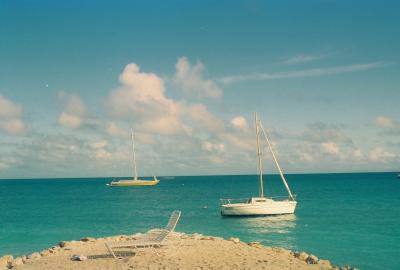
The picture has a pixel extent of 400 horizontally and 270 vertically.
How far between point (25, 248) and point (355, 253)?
69.5 feet

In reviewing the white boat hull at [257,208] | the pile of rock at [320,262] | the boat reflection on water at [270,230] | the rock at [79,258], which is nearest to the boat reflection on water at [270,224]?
the boat reflection on water at [270,230]

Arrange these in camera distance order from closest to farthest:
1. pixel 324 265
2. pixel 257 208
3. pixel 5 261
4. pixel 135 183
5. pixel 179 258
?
pixel 179 258, pixel 324 265, pixel 5 261, pixel 257 208, pixel 135 183

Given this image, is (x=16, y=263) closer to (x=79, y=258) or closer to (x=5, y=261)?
(x=5, y=261)

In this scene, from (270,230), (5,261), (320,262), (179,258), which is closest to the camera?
(179,258)

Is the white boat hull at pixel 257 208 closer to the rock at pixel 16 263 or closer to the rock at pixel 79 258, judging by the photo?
the rock at pixel 79 258

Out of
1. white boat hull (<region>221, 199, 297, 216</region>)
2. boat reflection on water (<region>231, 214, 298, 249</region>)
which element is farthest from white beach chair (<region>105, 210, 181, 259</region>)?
white boat hull (<region>221, 199, 297, 216</region>)

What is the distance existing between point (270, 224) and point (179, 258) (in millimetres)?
22292

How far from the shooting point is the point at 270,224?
39.8 m

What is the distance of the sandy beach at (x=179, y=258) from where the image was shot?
59.3ft

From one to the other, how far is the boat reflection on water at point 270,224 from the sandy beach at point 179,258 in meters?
13.8

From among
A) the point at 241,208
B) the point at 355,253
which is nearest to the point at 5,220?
the point at 241,208

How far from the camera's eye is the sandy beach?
18062 millimetres

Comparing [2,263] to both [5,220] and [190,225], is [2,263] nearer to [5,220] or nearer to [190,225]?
[190,225]

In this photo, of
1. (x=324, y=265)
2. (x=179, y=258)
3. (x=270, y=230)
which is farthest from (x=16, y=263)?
(x=270, y=230)
